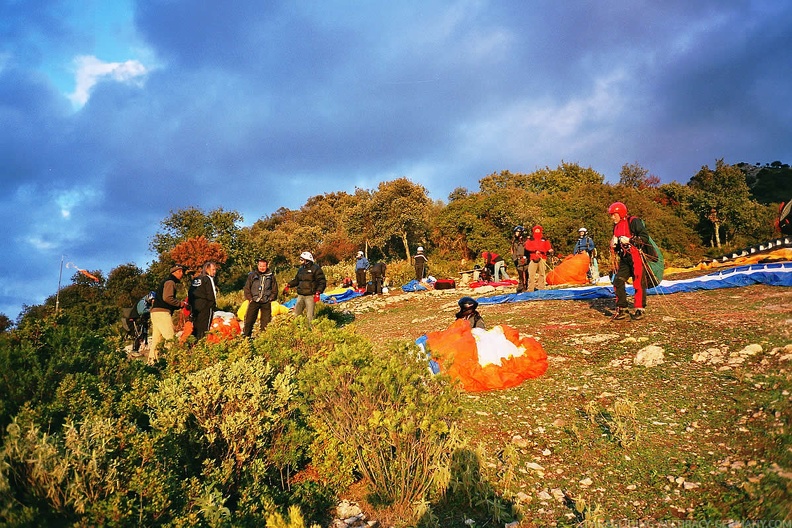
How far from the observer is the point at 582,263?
16312mm

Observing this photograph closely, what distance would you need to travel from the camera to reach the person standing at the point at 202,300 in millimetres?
8883

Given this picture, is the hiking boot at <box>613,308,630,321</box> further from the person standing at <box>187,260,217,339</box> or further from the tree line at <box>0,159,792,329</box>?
the tree line at <box>0,159,792,329</box>

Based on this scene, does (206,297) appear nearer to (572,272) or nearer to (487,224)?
(572,272)

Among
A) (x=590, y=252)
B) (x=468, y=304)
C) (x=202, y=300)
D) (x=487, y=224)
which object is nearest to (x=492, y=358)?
(x=468, y=304)

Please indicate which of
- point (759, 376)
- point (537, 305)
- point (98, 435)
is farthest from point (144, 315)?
point (759, 376)

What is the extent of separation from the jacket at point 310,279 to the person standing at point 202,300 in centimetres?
204

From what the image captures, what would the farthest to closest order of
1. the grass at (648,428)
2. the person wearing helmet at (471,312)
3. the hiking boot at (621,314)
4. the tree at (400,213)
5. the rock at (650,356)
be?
1. the tree at (400,213)
2. the hiking boot at (621,314)
3. the person wearing helmet at (471,312)
4. the rock at (650,356)
5. the grass at (648,428)

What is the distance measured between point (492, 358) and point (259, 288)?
557 cm

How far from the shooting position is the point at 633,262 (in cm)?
789

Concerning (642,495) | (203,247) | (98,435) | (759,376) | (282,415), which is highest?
(203,247)

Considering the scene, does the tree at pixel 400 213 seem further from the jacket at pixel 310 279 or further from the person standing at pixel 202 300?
the person standing at pixel 202 300

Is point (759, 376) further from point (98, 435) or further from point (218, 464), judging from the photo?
point (98, 435)

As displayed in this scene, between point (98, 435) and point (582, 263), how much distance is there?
1583cm

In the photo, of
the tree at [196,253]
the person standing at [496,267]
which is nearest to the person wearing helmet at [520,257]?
the person standing at [496,267]
